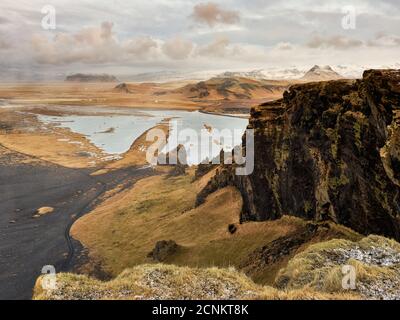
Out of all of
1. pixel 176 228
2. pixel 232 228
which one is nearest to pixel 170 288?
pixel 232 228

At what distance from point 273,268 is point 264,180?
12.9 m

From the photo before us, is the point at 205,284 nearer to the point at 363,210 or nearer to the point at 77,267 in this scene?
the point at 363,210

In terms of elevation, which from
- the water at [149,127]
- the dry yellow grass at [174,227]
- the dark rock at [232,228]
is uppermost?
the water at [149,127]

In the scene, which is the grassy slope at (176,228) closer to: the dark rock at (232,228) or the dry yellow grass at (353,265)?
the dark rock at (232,228)

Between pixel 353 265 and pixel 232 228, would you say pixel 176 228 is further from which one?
pixel 353 265

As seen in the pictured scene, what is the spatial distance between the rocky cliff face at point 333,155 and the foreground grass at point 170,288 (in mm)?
10035

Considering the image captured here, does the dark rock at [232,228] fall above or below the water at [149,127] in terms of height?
below

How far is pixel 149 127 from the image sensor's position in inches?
5704

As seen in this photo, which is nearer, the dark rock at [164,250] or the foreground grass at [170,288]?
the foreground grass at [170,288]

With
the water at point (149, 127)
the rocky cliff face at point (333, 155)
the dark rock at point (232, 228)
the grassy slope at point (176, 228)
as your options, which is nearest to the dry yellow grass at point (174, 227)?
the grassy slope at point (176, 228)

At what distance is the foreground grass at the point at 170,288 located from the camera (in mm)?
13555

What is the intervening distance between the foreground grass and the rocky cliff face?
395 inches

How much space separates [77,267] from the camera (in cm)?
4538
